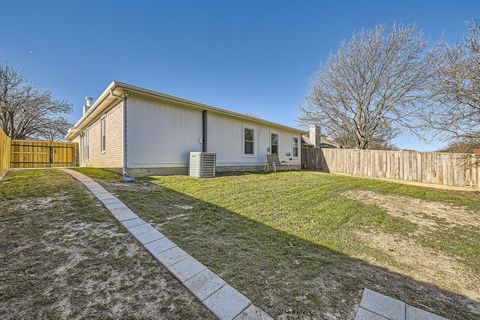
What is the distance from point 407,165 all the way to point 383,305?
1004 cm

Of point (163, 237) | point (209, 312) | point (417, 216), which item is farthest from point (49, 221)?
point (417, 216)

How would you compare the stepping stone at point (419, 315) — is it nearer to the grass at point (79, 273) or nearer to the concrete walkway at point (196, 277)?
the concrete walkway at point (196, 277)

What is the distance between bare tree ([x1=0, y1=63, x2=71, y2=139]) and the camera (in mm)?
14203

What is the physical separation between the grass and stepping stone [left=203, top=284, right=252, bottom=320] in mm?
72

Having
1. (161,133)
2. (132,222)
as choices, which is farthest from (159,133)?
(132,222)

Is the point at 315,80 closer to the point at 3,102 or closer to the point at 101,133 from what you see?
the point at 101,133

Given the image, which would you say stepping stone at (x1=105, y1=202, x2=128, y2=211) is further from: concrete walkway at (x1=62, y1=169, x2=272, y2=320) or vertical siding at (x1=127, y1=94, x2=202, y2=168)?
vertical siding at (x1=127, y1=94, x2=202, y2=168)

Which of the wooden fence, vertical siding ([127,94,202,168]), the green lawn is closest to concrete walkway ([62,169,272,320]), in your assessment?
the green lawn

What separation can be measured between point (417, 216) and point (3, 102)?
23.3 m

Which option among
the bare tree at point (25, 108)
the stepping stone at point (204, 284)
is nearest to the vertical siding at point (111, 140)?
the stepping stone at point (204, 284)

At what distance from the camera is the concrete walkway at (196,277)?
1.45m

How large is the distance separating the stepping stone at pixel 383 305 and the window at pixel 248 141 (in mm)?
8662

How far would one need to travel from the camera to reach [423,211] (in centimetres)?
441

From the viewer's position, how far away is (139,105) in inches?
262
